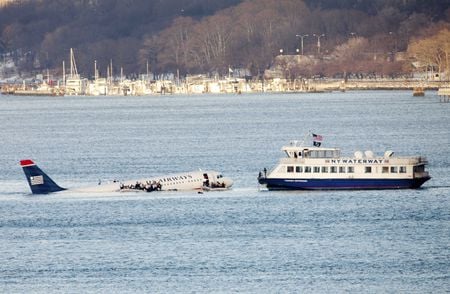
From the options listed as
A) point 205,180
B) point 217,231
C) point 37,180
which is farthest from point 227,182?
point 217,231

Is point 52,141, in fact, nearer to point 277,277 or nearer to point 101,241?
point 101,241

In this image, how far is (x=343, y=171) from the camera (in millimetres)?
74812

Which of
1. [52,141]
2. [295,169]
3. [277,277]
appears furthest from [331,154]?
[52,141]

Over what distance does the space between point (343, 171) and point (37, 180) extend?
568 inches

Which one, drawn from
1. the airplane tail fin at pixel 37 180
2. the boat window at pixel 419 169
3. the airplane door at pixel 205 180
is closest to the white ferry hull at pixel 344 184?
the boat window at pixel 419 169

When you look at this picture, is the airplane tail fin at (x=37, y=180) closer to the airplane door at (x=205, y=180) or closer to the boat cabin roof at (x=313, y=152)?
the airplane door at (x=205, y=180)

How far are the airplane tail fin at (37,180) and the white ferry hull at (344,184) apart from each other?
34.5 feet

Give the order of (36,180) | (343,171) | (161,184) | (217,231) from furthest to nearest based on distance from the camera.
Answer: (161,184) → (36,180) → (343,171) → (217,231)

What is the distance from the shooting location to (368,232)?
207 feet

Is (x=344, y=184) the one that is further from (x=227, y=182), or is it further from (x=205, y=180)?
(x=205, y=180)

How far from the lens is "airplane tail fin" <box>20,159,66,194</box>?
76.2 meters

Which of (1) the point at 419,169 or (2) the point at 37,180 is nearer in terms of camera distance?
(1) the point at 419,169

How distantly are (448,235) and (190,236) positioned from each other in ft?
32.3

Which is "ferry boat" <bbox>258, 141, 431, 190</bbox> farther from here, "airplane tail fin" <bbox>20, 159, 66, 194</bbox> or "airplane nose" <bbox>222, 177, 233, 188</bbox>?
"airplane tail fin" <bbox>20, 159, 66, 194</bbox>
